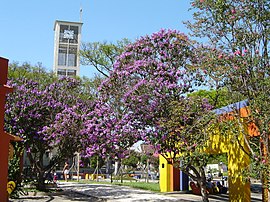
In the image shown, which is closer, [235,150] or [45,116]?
[235,150]

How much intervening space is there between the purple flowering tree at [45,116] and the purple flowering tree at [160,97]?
3809 mm

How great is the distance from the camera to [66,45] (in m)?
69.2

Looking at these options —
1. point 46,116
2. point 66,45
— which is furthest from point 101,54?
point 66,45

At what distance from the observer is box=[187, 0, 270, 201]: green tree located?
10.5 metres

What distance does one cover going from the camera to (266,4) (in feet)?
35.8

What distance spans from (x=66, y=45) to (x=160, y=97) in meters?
58.4

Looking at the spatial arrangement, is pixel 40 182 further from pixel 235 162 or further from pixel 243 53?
pixel 243 53

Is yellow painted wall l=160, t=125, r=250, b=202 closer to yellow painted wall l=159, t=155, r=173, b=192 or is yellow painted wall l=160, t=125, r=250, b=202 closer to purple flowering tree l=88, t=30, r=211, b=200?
purple flowering tree l=88, t=30, r=211, b=200

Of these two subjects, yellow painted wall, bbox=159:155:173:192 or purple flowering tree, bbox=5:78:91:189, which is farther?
yellow painted wall, bbox=159:155:173:192

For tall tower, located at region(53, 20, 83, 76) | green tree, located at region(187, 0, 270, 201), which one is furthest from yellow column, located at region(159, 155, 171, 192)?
tall tower, located at region(53, 20, 83, 76)

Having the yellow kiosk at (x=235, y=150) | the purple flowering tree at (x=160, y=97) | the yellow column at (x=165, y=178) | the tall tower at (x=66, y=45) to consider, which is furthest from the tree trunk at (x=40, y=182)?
the tall tower at (x=66, y=45)

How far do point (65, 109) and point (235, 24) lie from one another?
10.2m

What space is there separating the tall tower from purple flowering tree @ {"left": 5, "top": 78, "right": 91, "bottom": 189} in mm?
47367

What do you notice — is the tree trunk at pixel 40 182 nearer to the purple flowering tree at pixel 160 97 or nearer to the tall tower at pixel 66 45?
the purple flowering tree at pixel 160 97
